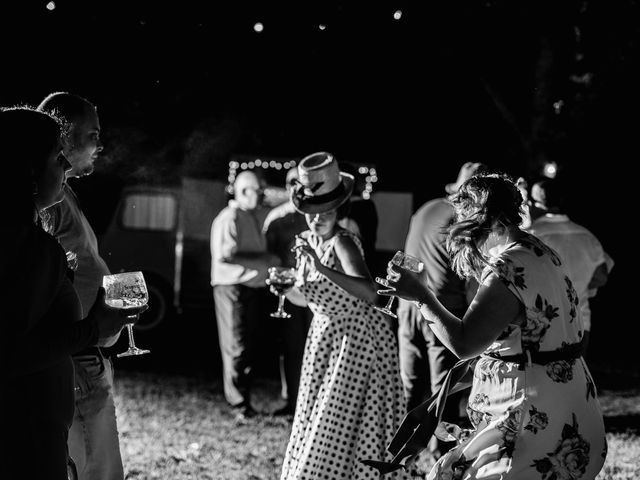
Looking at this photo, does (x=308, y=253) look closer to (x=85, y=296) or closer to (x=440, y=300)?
(x=85, y=296)

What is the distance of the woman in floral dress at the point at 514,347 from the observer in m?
3.08

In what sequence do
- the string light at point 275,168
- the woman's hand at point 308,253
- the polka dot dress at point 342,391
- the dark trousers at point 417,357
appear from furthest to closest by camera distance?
the string light at point 275,168
the dark trousers at point 417,357
the woman's hand at point 308,253
the polka dot dress at point 342,391

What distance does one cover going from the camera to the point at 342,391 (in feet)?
15.1

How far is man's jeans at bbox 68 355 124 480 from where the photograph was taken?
11.3 feet

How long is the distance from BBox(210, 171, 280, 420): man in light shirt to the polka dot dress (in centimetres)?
265

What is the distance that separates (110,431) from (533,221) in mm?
3972

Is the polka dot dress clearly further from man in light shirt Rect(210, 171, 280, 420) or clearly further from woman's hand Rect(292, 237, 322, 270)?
man in light shirt Rect(210, 171, 280, 420)

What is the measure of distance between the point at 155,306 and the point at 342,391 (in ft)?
28.0

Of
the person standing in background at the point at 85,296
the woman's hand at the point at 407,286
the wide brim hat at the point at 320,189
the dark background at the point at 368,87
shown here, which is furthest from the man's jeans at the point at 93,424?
the dark background at the point at 368,87

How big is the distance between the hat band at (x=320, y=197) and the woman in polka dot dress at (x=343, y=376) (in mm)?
212

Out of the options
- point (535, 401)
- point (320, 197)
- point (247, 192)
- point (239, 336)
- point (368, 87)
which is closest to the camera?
point (535, 401)

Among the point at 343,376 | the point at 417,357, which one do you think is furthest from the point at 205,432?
the point at 343,376

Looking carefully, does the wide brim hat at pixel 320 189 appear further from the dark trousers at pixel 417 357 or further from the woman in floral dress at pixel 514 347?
the woman in floral dress at pixel 514 347

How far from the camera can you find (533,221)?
6469 millimetres
